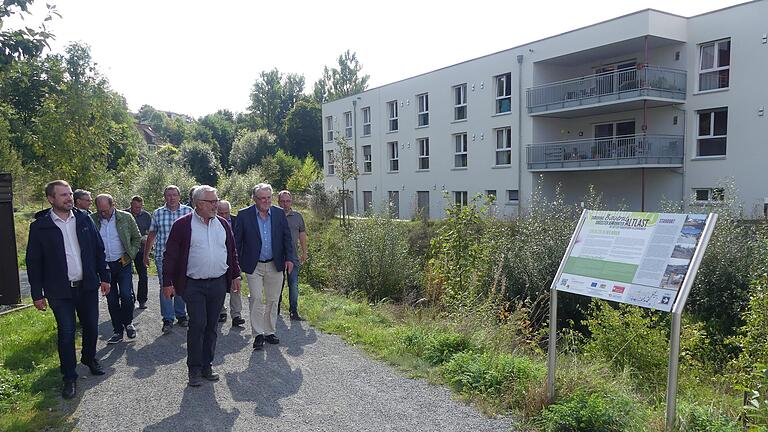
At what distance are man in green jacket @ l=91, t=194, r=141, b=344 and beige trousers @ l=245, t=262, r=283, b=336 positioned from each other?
159 cm

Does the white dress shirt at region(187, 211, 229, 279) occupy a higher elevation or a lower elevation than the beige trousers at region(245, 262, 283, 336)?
higher

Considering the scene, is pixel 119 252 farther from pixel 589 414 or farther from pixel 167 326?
pixel 589 414

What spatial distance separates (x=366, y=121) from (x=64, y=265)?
114ft

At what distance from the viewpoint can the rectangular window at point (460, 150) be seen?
3052 cm

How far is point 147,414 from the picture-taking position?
458 centimetres

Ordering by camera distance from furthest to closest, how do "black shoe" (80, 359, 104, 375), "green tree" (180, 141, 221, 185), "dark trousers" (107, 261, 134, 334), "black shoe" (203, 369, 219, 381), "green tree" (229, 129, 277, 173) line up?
"green tree" (229, 129, 277, 173) < "green tree" (180, 141, 221, 185) < "dark trousers" (107, 261, 134, 334) < "black shoe" (80, 359, 104, 375) < "black shoe" (203, 369, 219, 381)

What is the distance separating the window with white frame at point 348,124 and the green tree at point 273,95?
4100 cm

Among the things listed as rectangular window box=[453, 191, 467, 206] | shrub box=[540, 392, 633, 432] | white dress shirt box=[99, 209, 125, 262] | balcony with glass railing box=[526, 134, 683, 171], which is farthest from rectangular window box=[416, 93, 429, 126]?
shrub box=[540, 392, 633, 432]

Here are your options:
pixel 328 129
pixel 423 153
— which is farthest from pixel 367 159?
pixel 423 153

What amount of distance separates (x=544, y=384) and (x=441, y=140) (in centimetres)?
2801

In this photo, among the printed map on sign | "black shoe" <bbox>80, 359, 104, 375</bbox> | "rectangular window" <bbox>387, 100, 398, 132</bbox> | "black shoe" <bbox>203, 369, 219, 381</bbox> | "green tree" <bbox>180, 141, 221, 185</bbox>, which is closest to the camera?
the printed map on sign

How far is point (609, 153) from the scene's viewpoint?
2252 centimetres

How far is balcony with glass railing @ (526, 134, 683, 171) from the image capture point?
2123cm

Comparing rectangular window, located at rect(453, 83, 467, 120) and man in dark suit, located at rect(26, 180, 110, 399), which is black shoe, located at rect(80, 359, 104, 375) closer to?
man in dark suit, located at rect(26, 180, 110, 399)
